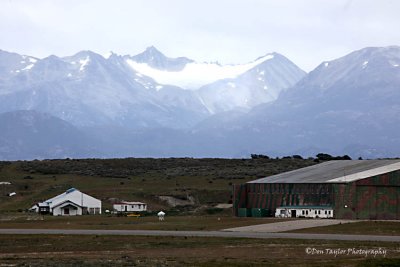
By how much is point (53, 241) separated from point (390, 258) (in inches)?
1201

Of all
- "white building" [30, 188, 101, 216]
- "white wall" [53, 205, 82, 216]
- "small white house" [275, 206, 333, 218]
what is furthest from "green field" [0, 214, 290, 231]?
"white building" [30, 188, 101, 216]

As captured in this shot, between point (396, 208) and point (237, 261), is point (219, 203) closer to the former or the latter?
point (396, 208)

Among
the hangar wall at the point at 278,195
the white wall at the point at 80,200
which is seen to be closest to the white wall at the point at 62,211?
the white wall at the point at 80,200

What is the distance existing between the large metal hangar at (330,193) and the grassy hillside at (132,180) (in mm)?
17280

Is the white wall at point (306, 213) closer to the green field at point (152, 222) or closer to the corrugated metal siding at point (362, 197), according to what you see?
the corrugated metal siding at point (362, 197)

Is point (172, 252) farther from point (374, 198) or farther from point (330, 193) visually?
point (330, 193)

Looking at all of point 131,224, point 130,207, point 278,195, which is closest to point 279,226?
point 131,224

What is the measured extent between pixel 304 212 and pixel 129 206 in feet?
103

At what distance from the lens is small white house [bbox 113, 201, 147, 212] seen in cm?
13950

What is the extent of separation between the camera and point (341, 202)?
369 ft

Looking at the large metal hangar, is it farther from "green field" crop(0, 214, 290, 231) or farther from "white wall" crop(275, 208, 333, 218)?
"green field" crop(0, 214, 290, 231)

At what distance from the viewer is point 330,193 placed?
11538 cm

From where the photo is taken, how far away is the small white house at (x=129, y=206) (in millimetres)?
139500

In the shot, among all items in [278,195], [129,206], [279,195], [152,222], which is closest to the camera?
[152,222]
